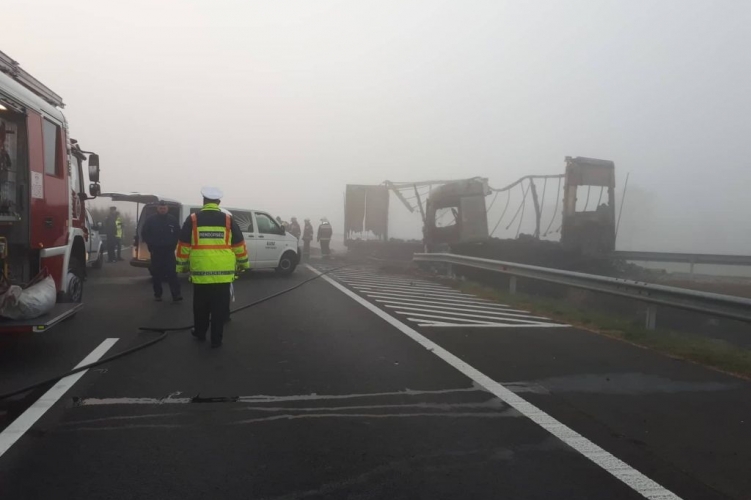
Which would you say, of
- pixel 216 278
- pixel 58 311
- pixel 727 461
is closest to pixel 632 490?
pixel 727 461

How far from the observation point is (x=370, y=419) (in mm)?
4965

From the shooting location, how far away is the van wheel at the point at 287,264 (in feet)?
59.8

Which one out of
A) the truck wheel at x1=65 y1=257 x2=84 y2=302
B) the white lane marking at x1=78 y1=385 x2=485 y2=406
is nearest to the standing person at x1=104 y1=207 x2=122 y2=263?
the truck wheel at x1=65 y1=257 x2=84 y2=302

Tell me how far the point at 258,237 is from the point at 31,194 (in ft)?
32.9

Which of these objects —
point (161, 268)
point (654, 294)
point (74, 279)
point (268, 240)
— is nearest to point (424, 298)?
point (654, 294)

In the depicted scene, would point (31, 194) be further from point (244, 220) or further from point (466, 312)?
→ point (244, 220)

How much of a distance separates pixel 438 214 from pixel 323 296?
406 inches

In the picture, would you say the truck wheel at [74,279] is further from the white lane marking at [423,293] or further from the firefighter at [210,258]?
the white lane marking at [423,293]

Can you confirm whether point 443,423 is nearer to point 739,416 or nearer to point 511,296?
point 739,416

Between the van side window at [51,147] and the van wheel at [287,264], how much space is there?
9.96 metres

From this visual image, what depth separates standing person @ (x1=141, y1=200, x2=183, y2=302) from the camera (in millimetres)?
11750

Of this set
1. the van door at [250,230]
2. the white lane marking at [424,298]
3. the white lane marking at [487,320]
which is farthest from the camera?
the van door at [250,230]

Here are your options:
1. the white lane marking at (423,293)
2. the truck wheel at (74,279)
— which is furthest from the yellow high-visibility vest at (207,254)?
the white lane marking at (423,293)

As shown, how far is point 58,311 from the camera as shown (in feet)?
23.6
